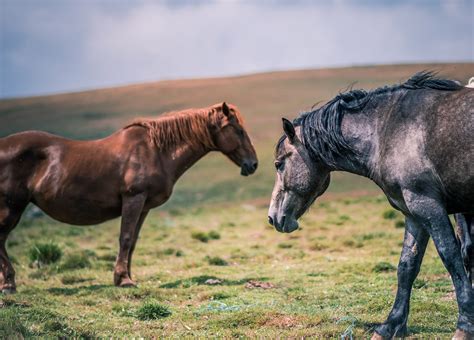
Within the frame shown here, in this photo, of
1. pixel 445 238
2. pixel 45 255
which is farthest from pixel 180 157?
pixel 445 238

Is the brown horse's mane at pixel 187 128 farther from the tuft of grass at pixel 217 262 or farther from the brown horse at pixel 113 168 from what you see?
the tuft of grass at pixel 217 262

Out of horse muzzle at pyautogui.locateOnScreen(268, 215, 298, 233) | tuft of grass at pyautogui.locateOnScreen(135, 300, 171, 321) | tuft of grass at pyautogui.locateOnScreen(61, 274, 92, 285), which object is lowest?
tuft of grass at pyautogui.locateOnScreen(61, 274, 92, 285)

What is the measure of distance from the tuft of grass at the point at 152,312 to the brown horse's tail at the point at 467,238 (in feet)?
12.4

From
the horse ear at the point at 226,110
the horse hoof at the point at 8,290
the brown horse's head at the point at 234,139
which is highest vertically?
the horse ear at the point at 226,110

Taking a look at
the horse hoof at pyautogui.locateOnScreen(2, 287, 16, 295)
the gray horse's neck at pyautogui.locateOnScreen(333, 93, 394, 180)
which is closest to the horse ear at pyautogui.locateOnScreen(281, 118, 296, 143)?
the gray horse's neck at pyautogui.locateOnScreen(333, 93, 394, 180)

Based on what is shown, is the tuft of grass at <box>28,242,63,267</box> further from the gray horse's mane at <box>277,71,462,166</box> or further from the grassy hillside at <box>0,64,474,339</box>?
the gray horse's mane at <box>277,71,462,166</box>

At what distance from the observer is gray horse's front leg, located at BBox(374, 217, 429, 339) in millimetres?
6184

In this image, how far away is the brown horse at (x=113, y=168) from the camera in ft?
35.0

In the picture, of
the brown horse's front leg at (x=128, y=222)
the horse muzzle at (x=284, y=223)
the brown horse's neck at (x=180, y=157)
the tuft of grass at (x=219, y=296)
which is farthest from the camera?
the brown horse's neck at (x=180, y=157)

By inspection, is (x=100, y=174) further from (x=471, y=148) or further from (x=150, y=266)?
(x=471, y=148)

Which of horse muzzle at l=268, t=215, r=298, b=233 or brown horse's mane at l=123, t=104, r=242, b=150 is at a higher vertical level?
brown horse's mane at l=123, t=104, r=242, b=150

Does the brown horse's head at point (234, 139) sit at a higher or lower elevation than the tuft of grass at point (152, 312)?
higher

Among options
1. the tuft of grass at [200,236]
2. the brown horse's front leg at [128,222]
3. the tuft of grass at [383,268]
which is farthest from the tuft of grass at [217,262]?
the tuft of grass at [200,236]

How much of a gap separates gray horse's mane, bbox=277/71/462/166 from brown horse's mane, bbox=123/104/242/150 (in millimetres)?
4983
